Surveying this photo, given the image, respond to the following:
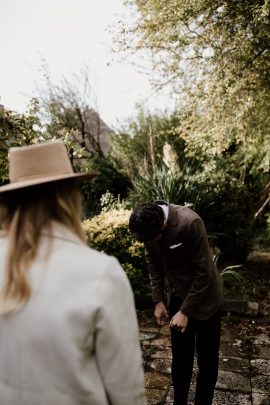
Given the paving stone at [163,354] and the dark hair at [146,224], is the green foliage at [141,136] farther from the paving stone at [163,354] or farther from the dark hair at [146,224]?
the dark hair at [146,224]

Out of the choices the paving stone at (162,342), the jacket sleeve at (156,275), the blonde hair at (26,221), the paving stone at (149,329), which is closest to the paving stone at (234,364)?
the paving stone at (162,342)

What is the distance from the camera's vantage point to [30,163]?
4.80ft

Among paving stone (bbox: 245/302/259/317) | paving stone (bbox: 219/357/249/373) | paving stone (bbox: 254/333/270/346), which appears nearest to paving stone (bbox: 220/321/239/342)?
paving stone (bbox: 254/333/270/346)

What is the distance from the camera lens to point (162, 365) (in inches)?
159

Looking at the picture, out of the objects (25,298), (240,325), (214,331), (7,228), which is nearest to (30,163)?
(7,228)

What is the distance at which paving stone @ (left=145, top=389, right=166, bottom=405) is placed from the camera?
337cm

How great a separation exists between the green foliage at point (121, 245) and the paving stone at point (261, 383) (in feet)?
7.39

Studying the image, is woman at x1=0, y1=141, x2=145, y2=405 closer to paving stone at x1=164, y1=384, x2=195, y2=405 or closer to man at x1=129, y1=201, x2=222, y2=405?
man at x1=129, y1=201, x2=222, y2=405

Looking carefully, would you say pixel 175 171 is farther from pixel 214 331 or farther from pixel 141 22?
pixel 214 331

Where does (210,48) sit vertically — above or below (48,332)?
above

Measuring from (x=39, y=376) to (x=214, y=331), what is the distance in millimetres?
1842

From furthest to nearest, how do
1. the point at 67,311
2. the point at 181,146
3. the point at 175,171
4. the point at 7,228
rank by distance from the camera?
the point at 181,146, the point at 175,171, the point at 7,228, the point at 67,311

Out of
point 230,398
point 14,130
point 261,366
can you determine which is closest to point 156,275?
point 230,398

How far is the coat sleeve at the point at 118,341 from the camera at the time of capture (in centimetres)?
124
